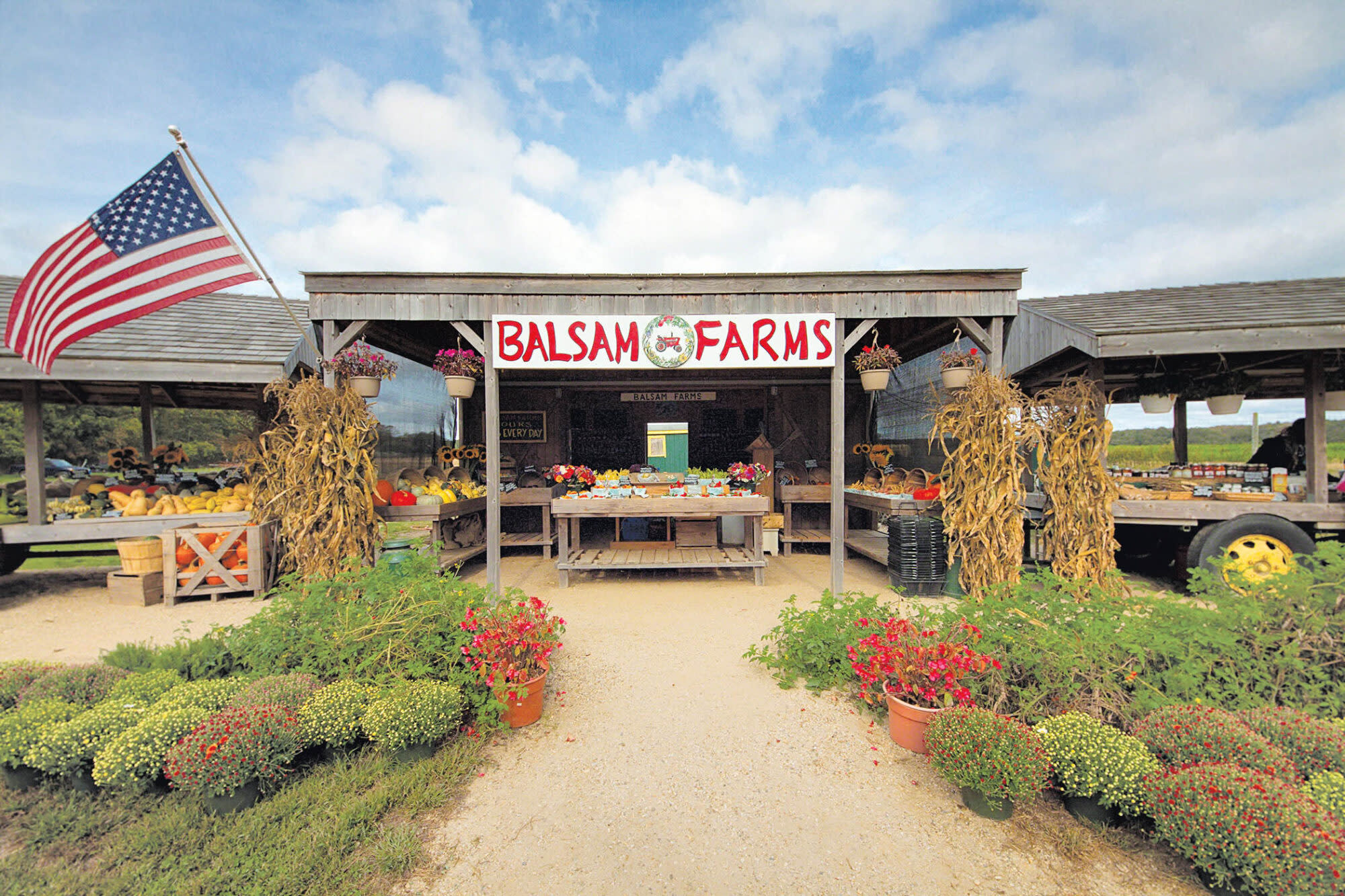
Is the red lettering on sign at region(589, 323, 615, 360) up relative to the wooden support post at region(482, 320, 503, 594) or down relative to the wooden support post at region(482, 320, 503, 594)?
up

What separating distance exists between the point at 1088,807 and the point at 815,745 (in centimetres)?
128

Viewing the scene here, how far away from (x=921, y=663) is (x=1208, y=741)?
3.89 ft

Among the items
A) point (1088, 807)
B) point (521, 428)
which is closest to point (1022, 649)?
point (1088, 807)

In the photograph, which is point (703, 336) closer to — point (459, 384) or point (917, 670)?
point (459, 384)

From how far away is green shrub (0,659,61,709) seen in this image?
304cm

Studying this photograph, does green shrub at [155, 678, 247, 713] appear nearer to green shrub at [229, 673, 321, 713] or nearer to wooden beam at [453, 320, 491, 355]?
green shrub at [229, 673, 321, 713]

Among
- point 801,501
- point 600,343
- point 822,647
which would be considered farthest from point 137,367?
point 801,501

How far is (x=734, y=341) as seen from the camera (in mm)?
6215

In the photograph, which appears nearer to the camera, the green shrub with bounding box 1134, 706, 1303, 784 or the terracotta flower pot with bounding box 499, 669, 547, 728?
the green shrub with bounding box 1134, 706, 1303, 784

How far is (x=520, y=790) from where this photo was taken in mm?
2787

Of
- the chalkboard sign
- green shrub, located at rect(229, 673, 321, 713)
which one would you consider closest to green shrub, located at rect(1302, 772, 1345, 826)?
green shrub, located at rect(229, 673, 321, 713)

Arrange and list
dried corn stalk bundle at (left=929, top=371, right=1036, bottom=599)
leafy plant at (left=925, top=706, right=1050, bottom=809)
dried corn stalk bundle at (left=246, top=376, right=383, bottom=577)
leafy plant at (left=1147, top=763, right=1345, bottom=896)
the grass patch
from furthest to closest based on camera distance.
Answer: dried corn stalk bundle at (left=246, top=376, right=383, bottom=577) → dried corn stalk bundle at (left=929, top=371, right=1036, bottom=599) → leafy plant at (left=925, top=706, right=1050, bottom=809) → the grass patch → leafy plant at (left=1147, top=763, right=1345, bottom=896)

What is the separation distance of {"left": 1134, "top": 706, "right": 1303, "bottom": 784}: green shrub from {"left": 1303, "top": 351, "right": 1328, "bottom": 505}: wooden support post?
218 inches

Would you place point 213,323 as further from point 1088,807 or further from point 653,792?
point 1088,807
